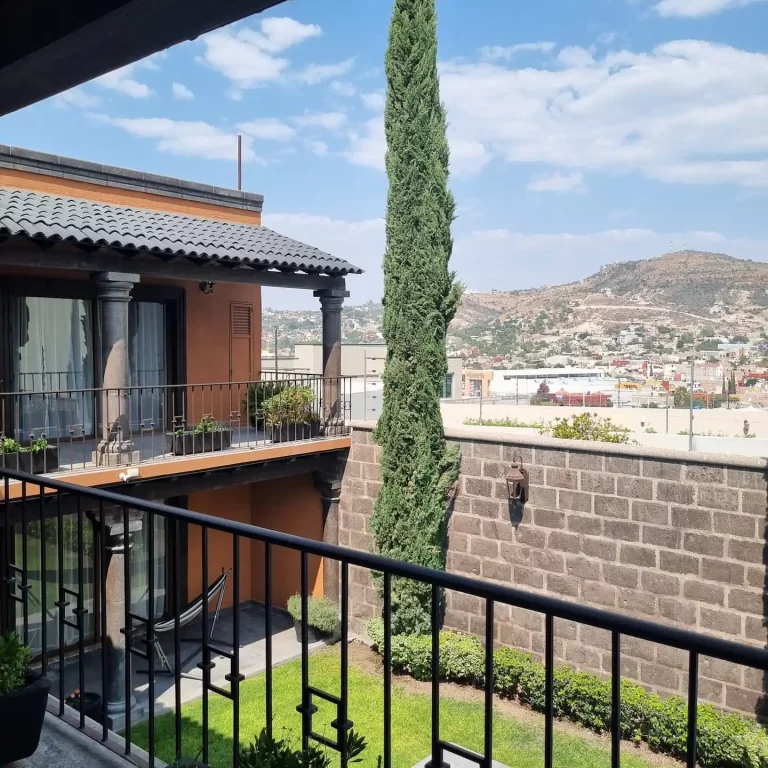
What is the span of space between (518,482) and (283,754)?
683cm

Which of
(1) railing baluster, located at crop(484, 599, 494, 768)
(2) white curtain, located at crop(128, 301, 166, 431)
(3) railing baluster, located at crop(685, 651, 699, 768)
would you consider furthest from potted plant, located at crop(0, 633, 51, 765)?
(2) white curtain, located at crop(128, 301, 166, 431)

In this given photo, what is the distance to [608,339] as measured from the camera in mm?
41750

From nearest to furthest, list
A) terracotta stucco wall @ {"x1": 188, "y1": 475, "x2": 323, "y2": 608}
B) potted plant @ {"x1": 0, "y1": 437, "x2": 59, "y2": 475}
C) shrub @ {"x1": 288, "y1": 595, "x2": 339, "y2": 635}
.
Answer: potted plant @ {"x1": 0, "y1": 437, "x2": 59, "y2": 475} < shrub @ {"x1": 288, "y1": 595, "x2": 339, "y2": 635} < terracotta stucco wall @ {"x1": 188, "y1": 475, "x2": 323, "y2": 608}

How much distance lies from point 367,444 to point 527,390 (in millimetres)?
19941

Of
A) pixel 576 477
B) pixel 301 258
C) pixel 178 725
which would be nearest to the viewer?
pixel 178 725

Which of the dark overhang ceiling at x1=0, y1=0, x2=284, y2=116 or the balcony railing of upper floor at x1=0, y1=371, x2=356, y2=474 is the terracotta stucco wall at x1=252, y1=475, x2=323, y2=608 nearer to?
the balcony railing of upper floor at x1=0, y1=371, x2=356, y2=474

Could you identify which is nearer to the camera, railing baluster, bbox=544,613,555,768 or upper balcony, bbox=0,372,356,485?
railing baluster, bbox=544,613,555,768

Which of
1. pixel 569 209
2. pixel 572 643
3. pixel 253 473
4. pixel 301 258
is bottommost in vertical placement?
pixel 572 643

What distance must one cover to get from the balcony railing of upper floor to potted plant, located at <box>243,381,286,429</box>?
0.04ft

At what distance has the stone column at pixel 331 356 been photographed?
32.2 ft

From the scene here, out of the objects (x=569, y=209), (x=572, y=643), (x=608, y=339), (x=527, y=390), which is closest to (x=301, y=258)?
(x=572, y=643)

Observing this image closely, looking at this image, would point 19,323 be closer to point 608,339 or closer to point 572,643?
point 572,643

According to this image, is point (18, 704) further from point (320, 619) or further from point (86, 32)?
point (320, 619)

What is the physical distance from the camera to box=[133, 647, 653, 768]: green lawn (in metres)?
6.73
